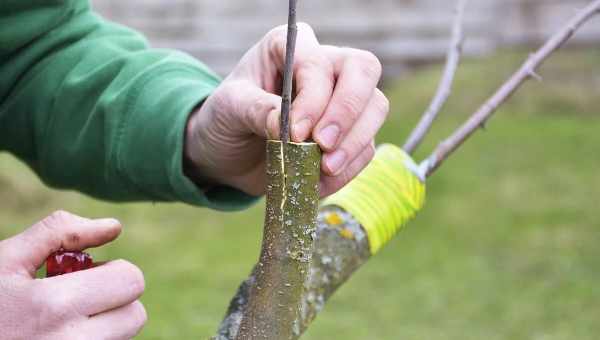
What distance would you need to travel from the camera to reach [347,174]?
3.20ft

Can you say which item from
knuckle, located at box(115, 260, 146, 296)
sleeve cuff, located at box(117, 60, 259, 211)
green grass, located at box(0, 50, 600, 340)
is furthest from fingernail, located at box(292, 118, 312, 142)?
green grass, located at box(0, 50, 600, 340)

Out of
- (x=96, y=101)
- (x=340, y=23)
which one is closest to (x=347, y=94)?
(x=96, y=101)

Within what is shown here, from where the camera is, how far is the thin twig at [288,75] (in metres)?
0.81

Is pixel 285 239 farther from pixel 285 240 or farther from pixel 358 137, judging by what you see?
pixel 358 137

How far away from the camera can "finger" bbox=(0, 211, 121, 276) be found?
0.81 m

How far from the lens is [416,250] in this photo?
128 inches

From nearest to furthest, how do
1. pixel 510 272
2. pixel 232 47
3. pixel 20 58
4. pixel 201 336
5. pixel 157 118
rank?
pixel 157 118
pixel 20 58
pixel 201 336
pixel 510 272
pixel 232 47

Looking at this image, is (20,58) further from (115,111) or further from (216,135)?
(216,135)

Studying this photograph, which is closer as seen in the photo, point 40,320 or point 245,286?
point 40,320

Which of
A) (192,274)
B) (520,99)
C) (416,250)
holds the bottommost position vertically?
(192,274)

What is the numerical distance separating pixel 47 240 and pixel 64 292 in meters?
0.07

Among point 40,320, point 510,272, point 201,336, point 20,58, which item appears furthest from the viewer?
point 510,272

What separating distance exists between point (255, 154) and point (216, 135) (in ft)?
0.20

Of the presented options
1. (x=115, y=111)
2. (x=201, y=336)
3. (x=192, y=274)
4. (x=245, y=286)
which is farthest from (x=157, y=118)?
(x=192, y=274)
